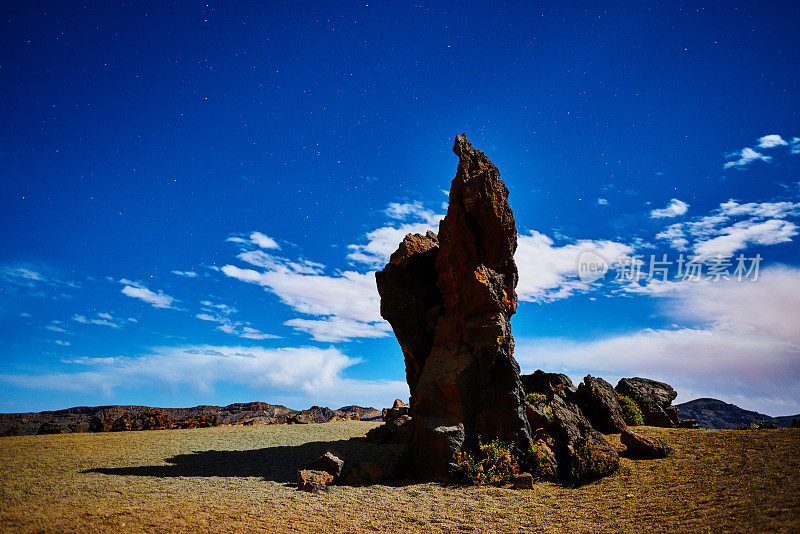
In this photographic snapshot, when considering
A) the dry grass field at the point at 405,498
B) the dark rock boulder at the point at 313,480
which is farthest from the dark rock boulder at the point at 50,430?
the dark rock boulder at the point at 313,480

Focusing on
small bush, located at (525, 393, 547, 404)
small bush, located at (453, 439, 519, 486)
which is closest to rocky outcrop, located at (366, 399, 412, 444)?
small bush, located at (525, 393, 547, 404)

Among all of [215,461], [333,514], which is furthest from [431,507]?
[215,461]

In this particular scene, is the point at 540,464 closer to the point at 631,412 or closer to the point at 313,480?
the point at 313,480

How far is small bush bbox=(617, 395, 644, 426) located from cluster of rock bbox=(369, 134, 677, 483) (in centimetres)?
159

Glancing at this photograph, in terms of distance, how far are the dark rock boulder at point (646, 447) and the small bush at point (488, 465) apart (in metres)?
4.47

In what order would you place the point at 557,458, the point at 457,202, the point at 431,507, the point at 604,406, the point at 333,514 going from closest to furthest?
1. the point at 333,514
2. the point at 431,507
3. the point at 557,458
4. the point at 457,202
5. the point at 604,406

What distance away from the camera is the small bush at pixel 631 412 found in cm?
2162

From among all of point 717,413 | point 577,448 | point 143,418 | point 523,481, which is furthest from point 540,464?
point 717,413

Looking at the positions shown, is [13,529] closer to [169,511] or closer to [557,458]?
[169,511]

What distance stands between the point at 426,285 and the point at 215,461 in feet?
39.0

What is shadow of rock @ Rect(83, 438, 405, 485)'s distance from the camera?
1609cm

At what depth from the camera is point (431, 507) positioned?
12172 millimetres

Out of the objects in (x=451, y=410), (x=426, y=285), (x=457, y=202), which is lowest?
(x=451, y=410)

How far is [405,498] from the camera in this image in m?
13.0
